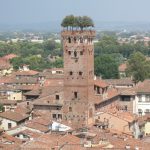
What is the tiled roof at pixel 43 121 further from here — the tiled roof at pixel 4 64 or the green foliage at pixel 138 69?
the tiled roof at pixel 4 64

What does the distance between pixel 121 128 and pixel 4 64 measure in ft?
216

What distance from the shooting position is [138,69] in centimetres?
9025

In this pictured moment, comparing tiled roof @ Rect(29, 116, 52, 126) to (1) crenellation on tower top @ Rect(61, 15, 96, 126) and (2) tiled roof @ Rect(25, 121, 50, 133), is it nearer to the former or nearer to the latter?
(2) tiled roof @ Rect(25, 121, 50, 133)

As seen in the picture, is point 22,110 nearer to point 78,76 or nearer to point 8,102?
point 78,76

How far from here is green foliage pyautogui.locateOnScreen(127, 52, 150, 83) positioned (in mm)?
86312

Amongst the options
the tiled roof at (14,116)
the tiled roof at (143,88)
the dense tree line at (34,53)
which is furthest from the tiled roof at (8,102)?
the dense tree line at (34,53)

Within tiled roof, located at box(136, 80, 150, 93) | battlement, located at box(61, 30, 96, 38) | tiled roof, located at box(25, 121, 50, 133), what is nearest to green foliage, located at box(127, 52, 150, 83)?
tiled roof, located at box(136, 80, 150, 93)

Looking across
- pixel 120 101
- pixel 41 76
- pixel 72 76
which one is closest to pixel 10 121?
pixel 72 76

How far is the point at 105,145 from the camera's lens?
125 ft

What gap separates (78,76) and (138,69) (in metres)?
36.5

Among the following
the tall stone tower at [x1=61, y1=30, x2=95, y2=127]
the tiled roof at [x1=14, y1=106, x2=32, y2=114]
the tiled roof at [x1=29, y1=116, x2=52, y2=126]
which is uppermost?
the tall stone tower at [x1=61, y1=30, x2=95, y2=127]

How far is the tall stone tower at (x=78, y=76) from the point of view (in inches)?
2141

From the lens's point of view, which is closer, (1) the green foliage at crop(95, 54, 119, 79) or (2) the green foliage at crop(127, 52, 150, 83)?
(2) the green foliage at crop(127, 52, 150, 83)

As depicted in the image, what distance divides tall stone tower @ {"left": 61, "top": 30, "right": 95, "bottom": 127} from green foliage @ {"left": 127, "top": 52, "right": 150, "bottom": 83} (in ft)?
94.5
